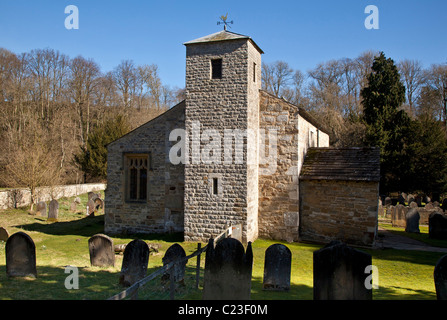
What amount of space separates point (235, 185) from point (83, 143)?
2719cm

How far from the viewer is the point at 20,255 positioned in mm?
7301

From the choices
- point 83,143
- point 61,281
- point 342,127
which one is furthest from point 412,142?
point 83,143

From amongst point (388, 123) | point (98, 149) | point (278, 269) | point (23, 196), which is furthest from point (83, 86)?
point (278, 269)

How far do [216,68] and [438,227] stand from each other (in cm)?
1158

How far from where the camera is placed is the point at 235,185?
11.7 m

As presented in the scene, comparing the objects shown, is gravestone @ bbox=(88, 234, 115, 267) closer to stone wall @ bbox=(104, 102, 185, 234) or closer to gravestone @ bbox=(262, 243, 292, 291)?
gravestone @ bbox=(262, 243, 292, 291)

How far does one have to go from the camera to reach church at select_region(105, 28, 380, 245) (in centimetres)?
1173

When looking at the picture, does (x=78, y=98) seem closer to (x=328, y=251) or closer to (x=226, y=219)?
(x=226, y=219)

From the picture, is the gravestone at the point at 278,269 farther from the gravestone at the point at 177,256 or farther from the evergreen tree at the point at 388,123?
the evergreen tree at the point at 388,123

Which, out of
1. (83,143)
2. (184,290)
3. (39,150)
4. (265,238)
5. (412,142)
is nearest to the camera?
(184,290)

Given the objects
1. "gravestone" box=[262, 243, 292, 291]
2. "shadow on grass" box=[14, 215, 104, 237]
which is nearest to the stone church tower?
"gravestone" box=[262, 243, 292, 291]

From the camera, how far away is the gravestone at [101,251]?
8.38 meters

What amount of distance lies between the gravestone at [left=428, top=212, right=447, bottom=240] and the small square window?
36.1 ft
